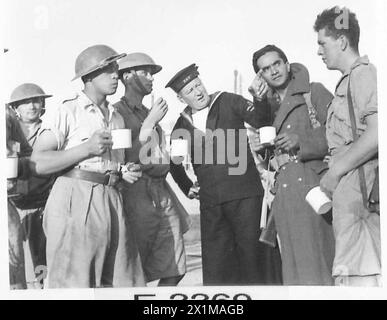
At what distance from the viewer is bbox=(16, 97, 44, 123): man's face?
11.5 ft

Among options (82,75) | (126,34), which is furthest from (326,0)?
(82,75)

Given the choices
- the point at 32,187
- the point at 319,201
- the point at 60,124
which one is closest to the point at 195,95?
the point at 60,124

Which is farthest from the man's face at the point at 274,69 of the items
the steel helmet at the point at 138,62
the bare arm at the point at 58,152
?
the bare arm at the point at 58,152

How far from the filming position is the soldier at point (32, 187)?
3.50 meters

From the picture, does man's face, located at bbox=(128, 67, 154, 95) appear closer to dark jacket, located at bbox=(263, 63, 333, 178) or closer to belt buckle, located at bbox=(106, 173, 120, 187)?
belt buckle, located at bbox=(106, 173, 120, 187)

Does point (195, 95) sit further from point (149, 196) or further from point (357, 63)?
point (357, 63)

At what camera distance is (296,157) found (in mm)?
3430

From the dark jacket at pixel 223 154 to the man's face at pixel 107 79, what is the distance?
351 millimetres

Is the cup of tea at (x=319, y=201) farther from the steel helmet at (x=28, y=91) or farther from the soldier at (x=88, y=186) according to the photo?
the steel helmet at (x=28, y=91)

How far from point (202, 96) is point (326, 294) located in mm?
1080

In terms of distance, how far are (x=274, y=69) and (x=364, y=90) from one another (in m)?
0.42

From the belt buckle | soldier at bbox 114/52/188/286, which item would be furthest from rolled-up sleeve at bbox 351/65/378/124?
the belt buckle

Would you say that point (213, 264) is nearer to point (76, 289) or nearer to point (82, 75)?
point (76, 289)

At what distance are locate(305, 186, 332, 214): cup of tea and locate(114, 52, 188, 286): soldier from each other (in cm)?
60
